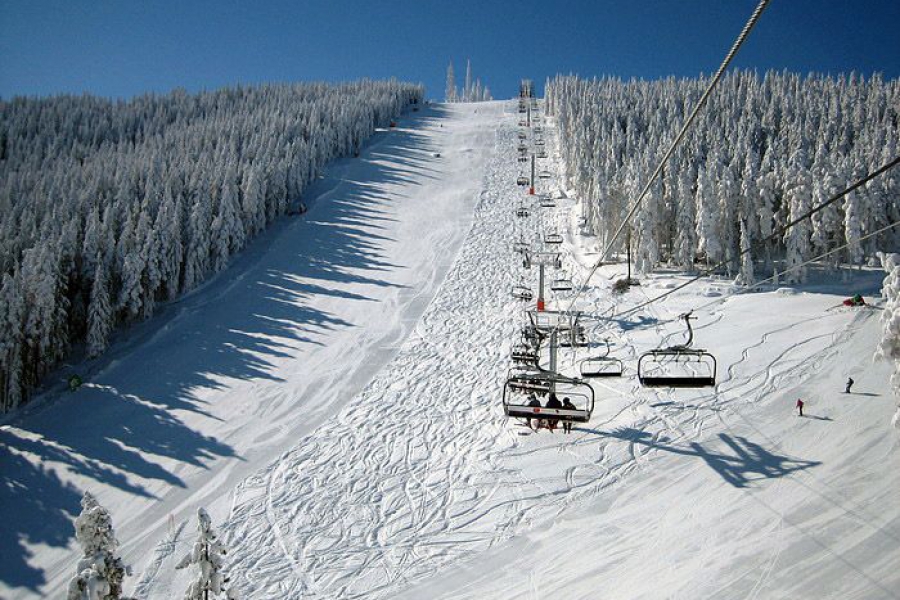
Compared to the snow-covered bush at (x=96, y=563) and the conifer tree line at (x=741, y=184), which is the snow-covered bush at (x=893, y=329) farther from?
the conifer tree line at (x=741, y=184)

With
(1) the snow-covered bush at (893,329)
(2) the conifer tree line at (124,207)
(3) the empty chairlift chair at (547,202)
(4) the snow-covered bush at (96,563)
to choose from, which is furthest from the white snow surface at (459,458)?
(3) the empty chairlift chair at (547,202)

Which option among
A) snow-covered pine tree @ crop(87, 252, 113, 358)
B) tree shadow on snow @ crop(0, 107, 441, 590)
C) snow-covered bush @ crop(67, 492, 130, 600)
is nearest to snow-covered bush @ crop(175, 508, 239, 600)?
snow-covered bush @ crop(67, 492, 130, 600)

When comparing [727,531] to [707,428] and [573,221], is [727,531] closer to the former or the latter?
[707,428]

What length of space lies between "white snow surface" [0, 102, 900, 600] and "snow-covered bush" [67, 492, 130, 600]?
902 cm

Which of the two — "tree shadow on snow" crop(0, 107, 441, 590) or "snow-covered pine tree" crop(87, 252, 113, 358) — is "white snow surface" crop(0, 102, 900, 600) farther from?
"snow-covered pine tree" crop(87, 252, 113, 358)

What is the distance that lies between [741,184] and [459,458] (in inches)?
1410

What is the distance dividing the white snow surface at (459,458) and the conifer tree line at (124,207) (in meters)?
2.95

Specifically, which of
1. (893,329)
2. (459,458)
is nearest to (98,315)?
(459,458)

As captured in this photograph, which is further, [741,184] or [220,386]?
[741,184]

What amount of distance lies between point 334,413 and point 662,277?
26.7 meters

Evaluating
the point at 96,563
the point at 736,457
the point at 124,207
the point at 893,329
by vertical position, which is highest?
the point at 124,207

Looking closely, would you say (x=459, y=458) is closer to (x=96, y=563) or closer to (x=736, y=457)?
(x=736, y=457)

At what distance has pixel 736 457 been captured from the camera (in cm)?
2175

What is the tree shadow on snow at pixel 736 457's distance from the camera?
20641mm
